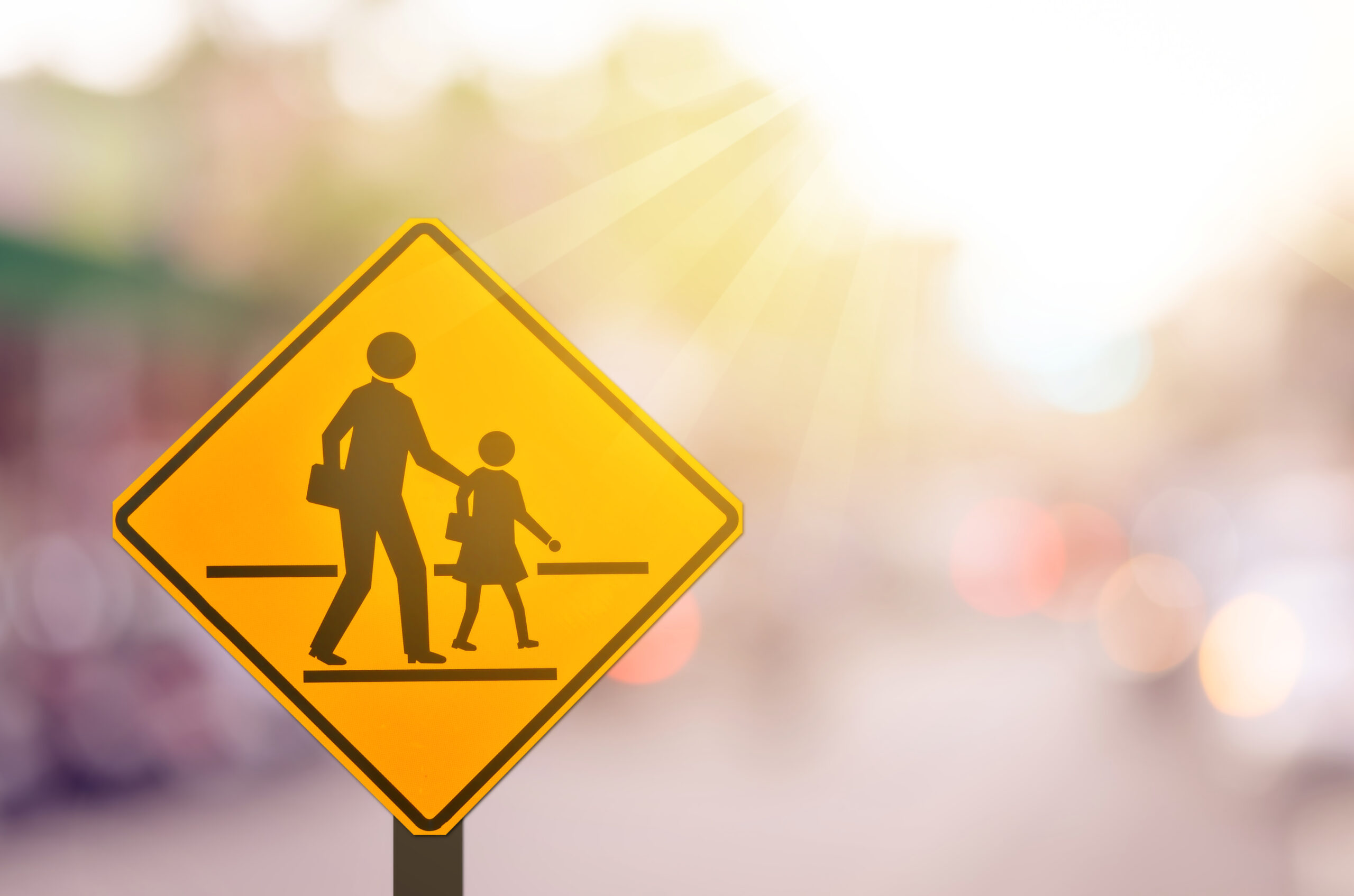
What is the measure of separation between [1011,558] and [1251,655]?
38.8ft

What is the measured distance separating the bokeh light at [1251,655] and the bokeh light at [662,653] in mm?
5388

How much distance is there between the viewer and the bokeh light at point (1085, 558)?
18016 mm

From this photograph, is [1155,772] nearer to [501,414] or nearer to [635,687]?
[635,687]

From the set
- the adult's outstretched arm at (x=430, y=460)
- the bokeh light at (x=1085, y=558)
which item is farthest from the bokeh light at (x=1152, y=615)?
the adult's outstretched arm at (x=430, y=460)

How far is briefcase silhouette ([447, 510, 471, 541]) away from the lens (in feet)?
5.21

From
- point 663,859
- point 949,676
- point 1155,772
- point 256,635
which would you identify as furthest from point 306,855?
point 949,676

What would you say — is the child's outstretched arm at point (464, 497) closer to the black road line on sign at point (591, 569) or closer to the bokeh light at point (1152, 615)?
the black road line on sign at point (591, 569)

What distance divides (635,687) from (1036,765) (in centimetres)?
408

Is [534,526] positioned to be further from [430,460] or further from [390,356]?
[390,356]

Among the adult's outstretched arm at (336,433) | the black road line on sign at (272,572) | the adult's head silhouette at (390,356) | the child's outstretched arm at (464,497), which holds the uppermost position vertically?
the adult's head silhouette at (390,356)

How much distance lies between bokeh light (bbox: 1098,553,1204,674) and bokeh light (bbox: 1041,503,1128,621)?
4250mm

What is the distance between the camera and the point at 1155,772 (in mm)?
8117

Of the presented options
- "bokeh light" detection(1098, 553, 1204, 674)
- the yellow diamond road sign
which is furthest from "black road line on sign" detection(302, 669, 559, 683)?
"bokeh light" detection(1098, 553, 1204, 674)

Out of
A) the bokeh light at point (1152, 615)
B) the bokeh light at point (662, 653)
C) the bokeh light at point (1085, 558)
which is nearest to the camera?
the bokeh light at point (662, 653)
